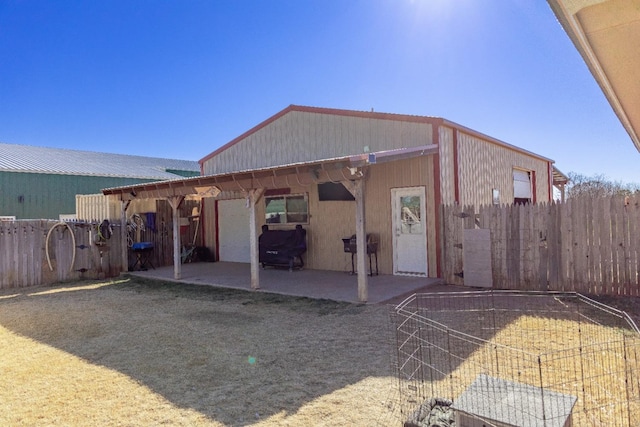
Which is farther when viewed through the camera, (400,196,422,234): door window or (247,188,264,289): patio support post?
(400,196,422,234): door window

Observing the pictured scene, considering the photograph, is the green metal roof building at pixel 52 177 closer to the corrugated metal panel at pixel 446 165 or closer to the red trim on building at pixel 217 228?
the red trim on building at pixel 217 228

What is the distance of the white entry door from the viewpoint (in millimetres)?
8867

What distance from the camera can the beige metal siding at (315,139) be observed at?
9.29 meters

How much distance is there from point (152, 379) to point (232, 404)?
3.45 ft

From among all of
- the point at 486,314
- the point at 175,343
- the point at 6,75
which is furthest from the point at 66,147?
the point at 486,314

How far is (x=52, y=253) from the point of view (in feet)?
33.3

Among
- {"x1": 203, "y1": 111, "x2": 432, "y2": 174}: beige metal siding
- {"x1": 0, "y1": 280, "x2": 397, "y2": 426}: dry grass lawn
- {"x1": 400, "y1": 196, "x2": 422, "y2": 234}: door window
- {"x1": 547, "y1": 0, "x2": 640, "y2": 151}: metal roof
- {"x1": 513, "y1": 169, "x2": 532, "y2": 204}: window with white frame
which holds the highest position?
{"x1": 203, "y1": 111, "x2": 432, "y2": 174}: beige metal siding

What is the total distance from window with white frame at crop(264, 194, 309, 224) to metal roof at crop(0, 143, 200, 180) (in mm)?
12655

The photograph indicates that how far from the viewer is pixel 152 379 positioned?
3840mm

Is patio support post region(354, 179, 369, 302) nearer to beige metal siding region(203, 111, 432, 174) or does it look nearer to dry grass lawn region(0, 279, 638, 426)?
dry grass lawn region(0, 279, 638, 426)

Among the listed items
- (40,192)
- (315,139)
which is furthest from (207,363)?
(40,192)

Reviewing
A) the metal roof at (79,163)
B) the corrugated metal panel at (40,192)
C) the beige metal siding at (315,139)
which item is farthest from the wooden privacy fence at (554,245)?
the metal roof at (79,163)

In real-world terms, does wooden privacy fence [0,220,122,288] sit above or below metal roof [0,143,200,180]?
below

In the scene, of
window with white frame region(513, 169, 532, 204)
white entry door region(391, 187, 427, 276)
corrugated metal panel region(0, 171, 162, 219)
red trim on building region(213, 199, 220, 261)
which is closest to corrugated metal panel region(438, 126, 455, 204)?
white entry door region(391, 187, 427, 276)
